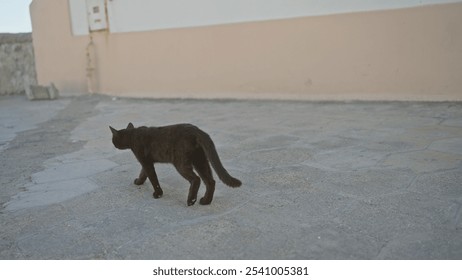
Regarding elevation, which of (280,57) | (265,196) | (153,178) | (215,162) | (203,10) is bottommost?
(265,196)

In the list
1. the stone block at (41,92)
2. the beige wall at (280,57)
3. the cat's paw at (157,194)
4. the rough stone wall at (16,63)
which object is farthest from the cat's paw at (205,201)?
the rough stone wall at (16,63)

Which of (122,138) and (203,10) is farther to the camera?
(203,10)

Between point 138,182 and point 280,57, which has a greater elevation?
point 280,57

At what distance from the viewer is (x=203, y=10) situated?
7379 mm

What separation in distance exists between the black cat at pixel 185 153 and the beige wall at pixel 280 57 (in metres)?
4.36

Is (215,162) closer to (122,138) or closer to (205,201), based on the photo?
(205,201)

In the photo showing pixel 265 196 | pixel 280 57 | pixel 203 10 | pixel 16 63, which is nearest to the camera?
pixel 265 196

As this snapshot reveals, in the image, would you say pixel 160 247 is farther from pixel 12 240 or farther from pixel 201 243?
pixel 12 240

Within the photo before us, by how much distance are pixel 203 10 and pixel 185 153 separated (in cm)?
543

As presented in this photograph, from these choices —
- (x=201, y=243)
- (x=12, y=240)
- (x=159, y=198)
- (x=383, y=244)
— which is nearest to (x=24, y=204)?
(x=12, y=240)

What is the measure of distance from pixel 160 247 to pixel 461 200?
181 centimetres

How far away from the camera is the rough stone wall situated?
10.2 meters

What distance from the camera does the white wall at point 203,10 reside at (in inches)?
241

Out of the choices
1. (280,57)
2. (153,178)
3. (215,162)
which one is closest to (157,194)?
(153,178)
